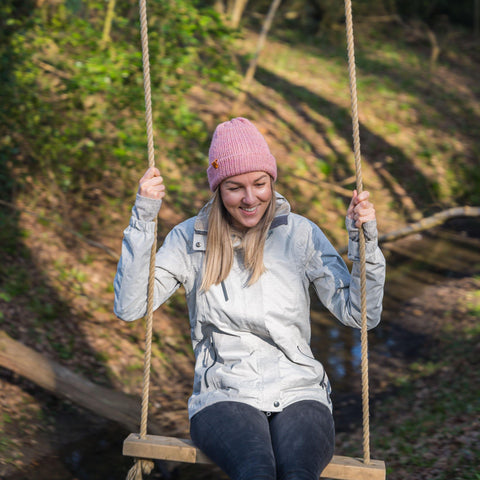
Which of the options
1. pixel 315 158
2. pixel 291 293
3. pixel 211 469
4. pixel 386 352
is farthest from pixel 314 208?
pixel 291 293

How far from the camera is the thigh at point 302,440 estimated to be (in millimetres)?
2234

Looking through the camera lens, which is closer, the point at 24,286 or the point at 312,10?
the point at 24,286

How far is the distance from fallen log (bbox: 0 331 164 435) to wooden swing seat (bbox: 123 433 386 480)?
1869mm

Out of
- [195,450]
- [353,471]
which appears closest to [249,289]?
[195,450]

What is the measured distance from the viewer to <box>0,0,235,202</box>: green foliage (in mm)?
5516

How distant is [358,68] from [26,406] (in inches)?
544

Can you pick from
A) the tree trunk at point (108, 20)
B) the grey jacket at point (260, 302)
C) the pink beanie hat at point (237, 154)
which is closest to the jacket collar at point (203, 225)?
the grey jacket at point (260, 302)

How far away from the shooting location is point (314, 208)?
388 inches

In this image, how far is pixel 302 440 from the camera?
2.30 meters

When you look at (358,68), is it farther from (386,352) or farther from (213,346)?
(213,346)

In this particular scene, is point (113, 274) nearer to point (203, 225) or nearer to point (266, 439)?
point (203, 225)

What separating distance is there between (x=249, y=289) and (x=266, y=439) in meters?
0.57

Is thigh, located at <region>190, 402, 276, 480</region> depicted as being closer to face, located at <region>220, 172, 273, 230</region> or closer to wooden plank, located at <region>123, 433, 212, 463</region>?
wooden plank, located at <region>123, 433, 212, 463</region>

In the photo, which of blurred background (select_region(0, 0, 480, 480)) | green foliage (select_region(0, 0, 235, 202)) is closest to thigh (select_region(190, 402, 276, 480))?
blurred background (select_region(0, 0, 480, 480))
